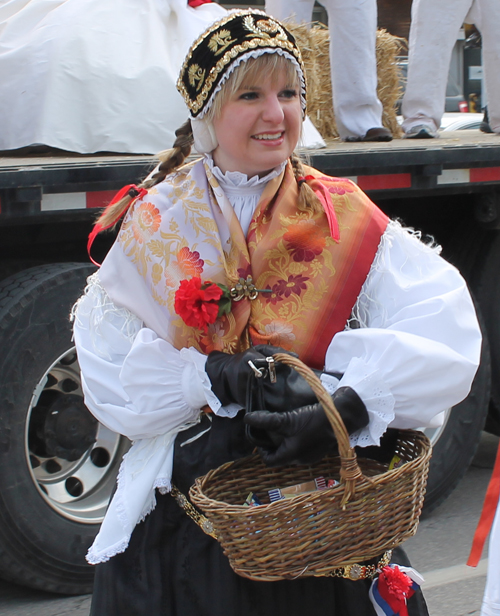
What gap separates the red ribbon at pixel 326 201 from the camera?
1758mm

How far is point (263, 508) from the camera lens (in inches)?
56.9

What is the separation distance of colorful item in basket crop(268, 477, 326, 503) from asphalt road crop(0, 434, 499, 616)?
1579 millimetres

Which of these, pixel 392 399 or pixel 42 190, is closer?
pixel 392 399

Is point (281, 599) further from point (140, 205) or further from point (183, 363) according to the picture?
point (140, 205)

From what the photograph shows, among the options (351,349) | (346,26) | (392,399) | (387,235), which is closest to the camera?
(392,399)

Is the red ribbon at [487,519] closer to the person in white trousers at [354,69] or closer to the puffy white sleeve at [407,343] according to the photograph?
the puffy white sleeve at [407,343]

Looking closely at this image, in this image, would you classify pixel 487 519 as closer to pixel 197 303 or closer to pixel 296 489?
pixel 296 489

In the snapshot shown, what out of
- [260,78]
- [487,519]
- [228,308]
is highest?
[260,78]

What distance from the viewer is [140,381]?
175cm

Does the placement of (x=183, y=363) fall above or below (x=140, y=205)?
below

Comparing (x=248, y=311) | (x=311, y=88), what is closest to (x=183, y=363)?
(x=248, y=311)

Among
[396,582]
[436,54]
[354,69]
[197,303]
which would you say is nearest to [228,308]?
[197,303]

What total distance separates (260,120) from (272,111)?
0.11 ft

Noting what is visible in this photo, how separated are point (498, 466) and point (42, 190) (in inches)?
66.0
